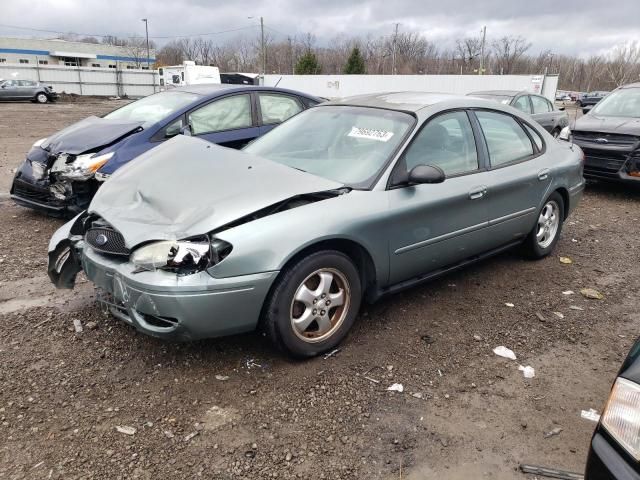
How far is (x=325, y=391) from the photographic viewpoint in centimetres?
291

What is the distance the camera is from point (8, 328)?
3.54 m

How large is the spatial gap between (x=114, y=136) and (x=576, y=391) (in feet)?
17.0

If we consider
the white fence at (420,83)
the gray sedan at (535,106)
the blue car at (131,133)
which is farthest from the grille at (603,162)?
the white fence at (420,83)

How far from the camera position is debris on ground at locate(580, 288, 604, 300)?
14.1ft

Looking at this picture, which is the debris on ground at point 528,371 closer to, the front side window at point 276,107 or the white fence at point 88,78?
the front side window at point 276,107

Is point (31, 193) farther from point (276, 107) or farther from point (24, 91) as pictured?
point (24, 91)

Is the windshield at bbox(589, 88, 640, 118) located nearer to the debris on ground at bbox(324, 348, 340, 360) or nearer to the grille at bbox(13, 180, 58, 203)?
the debris on ground at bbox(324, 348, 340, 360)

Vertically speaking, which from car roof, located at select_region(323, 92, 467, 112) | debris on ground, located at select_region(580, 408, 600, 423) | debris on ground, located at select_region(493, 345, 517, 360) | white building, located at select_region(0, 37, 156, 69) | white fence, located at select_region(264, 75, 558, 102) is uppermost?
white building, located at select_region(0, 37, 156, 69)

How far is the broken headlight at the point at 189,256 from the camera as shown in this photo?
271 cm

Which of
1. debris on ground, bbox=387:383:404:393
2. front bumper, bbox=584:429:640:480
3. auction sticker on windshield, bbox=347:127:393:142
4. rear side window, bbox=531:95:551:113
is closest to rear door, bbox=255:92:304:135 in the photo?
auction sticker on windshield, bbox=347:127:393:142

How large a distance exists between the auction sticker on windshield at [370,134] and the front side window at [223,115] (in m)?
2.72

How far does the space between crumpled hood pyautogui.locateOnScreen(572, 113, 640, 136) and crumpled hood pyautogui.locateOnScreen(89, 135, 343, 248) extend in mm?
6470

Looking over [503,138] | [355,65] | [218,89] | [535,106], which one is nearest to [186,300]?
[503,138]

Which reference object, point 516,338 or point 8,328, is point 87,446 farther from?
point 516,338
